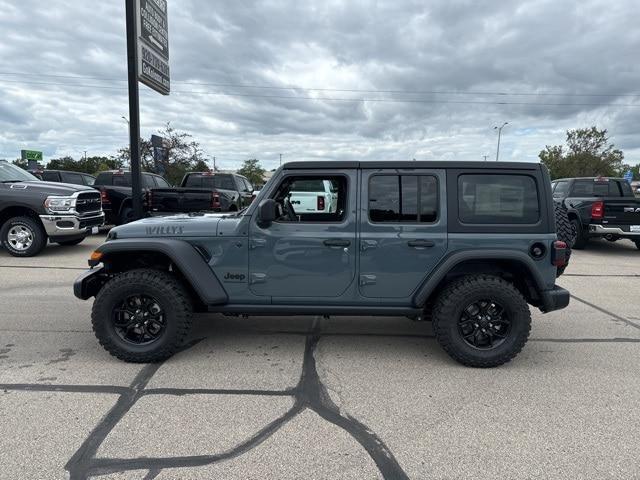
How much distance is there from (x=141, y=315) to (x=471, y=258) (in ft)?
9.19

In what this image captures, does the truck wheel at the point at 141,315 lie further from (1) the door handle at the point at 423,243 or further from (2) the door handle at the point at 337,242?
(1) the door handle at the point at 423,243

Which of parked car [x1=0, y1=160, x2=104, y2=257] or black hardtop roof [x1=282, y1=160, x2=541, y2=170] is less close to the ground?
black hardtop roof [x1=282, y1=160, x2=541, y2=170]

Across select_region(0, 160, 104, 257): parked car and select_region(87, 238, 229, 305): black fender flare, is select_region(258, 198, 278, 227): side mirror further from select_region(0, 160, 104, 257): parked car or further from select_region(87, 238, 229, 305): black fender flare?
select_region(0, 160, 104, 257): parked car

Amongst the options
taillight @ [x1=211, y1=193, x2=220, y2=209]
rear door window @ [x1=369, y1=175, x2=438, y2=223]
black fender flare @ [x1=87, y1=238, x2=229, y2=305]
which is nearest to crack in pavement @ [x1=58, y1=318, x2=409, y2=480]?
black fender flare @ [x1=87, y1=238, x2=229, y2=305]

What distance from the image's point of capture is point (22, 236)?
27.3ft

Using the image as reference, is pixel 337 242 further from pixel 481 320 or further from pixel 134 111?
pixel 134 111

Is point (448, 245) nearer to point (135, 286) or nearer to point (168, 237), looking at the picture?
point (168, 237)

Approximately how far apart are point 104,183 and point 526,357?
460 inches

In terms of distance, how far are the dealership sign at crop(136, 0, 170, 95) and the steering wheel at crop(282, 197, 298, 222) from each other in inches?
223

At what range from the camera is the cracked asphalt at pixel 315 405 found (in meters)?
2.38

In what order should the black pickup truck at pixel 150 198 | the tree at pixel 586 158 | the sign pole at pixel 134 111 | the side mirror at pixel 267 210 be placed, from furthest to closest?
the tree at pixel 586 158 → the black pickup truck at pixel 150 198 → the sign pole at pixel 134 111 → the side mirror at pixel 267 210

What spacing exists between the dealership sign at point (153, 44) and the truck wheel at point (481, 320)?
714 cm

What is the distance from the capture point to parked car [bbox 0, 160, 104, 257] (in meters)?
8.23

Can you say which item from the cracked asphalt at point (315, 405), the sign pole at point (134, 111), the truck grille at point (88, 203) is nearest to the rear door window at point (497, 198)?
the cracked asphalt at point (315, 405)
